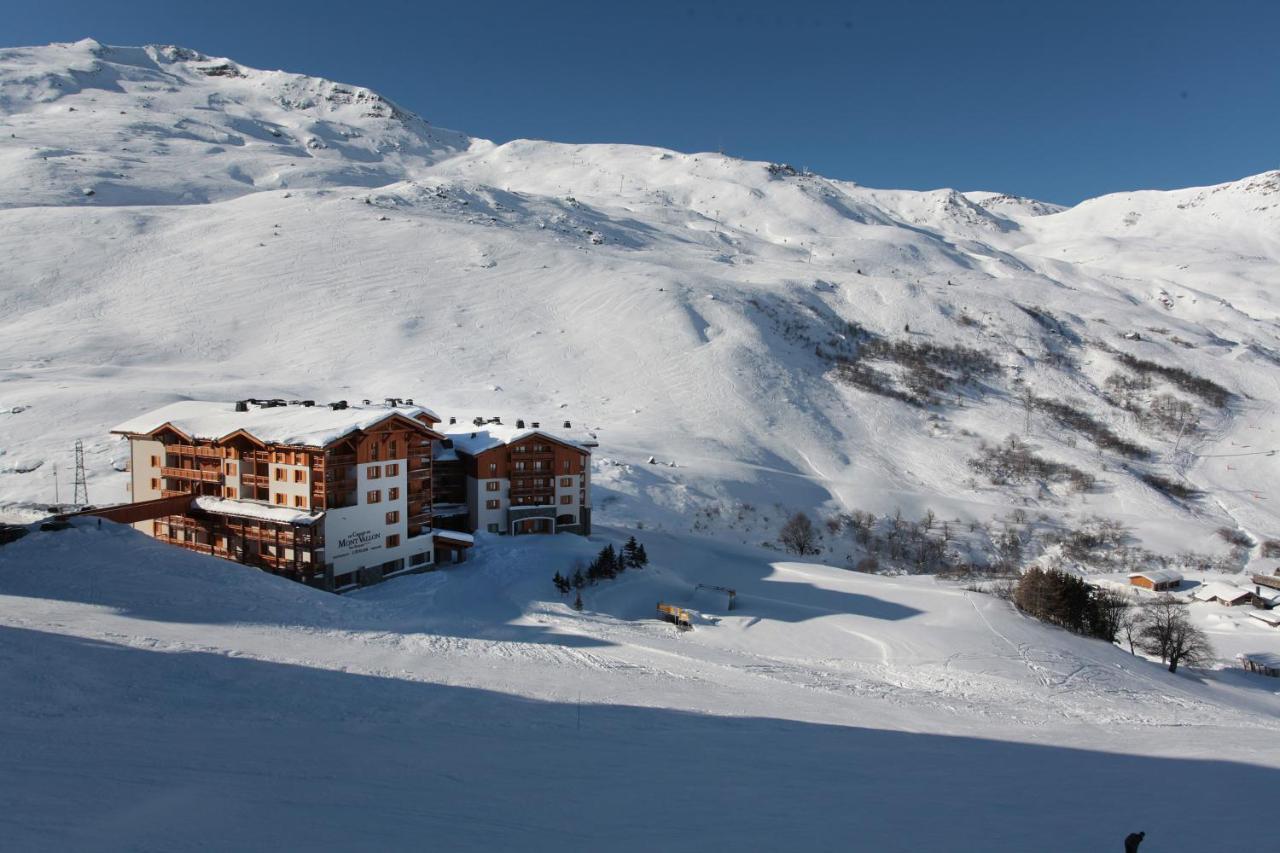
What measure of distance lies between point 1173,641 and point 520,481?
3083 cm

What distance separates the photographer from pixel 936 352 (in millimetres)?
89688

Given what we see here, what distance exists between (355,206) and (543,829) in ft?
384

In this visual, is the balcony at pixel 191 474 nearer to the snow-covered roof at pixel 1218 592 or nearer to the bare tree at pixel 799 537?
the bare tree at pixel 799 537

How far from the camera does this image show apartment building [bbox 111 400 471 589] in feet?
92.9

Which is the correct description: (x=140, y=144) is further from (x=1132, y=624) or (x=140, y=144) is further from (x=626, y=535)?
(x=1132, y=624)

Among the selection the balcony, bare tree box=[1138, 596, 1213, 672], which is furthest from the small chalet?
the balcony

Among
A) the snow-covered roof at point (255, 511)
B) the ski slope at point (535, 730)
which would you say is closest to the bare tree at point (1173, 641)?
the ski slope at point (535, 730)

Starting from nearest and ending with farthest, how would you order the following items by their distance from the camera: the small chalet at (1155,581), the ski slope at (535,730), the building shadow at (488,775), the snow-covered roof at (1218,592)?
the building shadow at (488,775) → the ski slope at (535,730) → the snow-covered roof at (1218,592) → the small chalet at (1155,581)

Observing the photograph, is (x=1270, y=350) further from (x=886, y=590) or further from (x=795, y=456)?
(x=886, y=590)

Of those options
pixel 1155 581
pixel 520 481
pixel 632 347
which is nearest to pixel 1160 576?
pixel 1155 581

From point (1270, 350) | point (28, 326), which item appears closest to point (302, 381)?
point (28, 326)

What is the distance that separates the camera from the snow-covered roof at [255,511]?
27.8 meters

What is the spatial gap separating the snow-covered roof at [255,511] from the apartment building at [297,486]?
0.05m

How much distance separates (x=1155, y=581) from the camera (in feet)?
142
